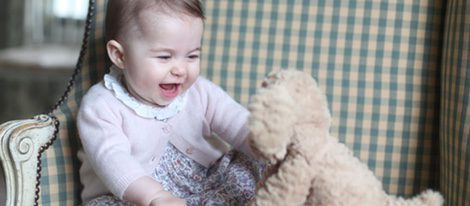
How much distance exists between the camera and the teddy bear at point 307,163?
925mm

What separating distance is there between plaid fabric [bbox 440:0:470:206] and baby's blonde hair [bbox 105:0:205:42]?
47cm

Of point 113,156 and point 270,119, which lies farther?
point 113,156

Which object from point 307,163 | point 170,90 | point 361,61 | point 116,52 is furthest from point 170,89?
point 361,61

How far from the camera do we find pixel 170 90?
3.84 ft

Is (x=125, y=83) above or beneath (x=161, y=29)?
beneath

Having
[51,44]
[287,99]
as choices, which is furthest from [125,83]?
[51,44]

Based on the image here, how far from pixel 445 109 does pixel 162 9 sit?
0.56 meters

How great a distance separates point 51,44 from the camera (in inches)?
127

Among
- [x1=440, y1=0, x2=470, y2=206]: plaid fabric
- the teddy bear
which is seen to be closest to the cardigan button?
the teddy bear

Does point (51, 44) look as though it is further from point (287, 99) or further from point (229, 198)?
point (287, 99)

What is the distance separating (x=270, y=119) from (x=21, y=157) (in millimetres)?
498

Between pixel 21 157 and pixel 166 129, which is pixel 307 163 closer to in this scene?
pixel 166 129

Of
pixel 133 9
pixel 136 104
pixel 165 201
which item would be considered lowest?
pixel 165 201

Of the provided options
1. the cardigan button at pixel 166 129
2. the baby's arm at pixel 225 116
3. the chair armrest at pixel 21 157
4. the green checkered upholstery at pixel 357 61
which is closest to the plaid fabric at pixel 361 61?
the green checkered upholstery at pixel 357 61
